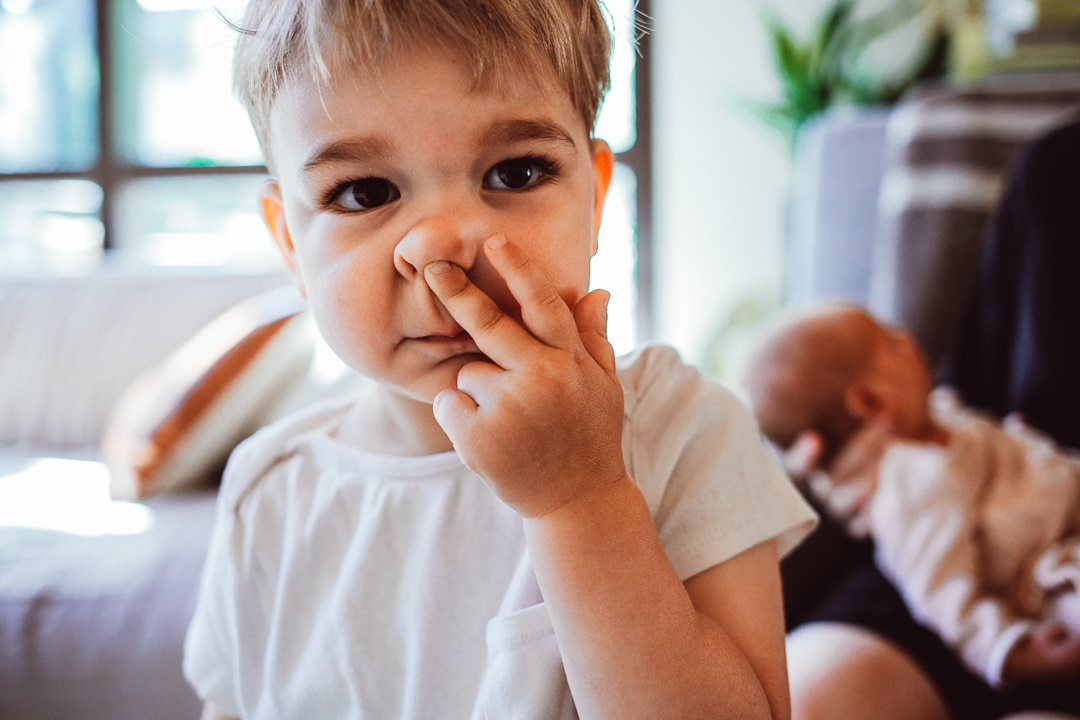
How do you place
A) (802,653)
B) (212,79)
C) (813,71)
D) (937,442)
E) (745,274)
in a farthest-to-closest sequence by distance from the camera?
(212,79) < (745,274) < (813,71) < (937,442) < (802,653)

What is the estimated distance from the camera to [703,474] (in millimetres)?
536

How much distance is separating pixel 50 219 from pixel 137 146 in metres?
0.50

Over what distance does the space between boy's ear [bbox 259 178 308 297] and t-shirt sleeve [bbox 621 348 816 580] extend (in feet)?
0.96

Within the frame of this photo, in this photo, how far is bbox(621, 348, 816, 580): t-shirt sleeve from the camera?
0.52 m

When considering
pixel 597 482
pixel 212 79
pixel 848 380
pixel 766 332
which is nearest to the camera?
pixel 597 482

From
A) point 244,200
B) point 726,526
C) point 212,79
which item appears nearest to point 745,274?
Answer: point 244,200

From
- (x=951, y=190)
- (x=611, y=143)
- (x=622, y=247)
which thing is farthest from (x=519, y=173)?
(x=622, y=247)

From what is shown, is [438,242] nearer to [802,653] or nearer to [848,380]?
[802,653]

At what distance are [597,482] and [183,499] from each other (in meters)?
1.00

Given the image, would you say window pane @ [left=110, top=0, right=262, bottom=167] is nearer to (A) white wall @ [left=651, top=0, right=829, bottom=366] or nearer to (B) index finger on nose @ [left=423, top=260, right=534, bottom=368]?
(A) white wall @ [left=651, top=0, right=829, bottom=366]

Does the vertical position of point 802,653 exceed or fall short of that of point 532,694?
it falls short

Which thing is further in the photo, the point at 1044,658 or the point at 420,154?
the point at 1044,658

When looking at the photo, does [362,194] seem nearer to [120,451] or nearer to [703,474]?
[703,474]

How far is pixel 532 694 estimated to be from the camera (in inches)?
19.9
